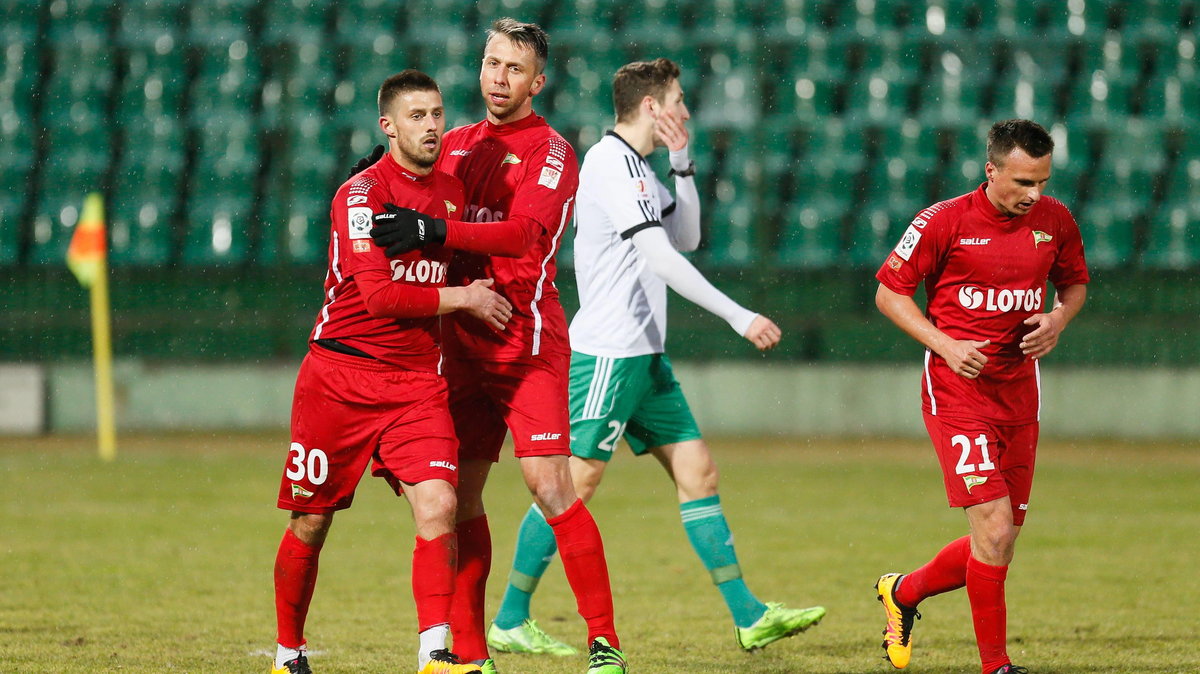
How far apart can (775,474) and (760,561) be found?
4.08 meters

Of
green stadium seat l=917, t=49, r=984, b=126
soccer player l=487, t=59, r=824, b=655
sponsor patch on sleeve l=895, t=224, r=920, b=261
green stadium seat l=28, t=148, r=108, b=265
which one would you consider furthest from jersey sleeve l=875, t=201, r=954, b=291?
green stadium seat l=28, t=148, r=108, b=265

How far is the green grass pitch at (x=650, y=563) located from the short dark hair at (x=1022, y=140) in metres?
1.95

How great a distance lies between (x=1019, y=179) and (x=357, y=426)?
2509mm

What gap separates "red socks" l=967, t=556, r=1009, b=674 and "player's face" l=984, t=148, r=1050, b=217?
1319 millimetres

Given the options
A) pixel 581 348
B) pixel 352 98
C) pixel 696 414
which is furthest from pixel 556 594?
pixel 352 98

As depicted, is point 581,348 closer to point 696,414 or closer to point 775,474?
point 775,474

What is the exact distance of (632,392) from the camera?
20.6 feet

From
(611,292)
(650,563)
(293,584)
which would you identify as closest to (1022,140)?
(611,292)

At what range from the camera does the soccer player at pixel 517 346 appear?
5.20 metres

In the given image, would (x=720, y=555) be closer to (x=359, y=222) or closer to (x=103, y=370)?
(x=359, y=222)

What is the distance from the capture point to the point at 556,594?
772cm

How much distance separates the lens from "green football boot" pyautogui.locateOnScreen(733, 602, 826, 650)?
6.08 m

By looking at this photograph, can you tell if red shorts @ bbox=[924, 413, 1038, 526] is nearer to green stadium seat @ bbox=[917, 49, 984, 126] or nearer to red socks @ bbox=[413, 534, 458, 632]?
red socks @ bbox=[413, 534, 458, 632]

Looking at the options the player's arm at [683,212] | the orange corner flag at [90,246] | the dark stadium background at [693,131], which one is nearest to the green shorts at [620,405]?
the player's arm at [683,212]
